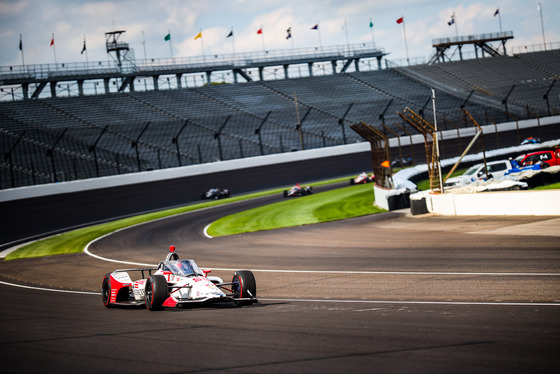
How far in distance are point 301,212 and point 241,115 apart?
98.9 ft

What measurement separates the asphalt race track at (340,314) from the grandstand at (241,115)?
25.4 metres

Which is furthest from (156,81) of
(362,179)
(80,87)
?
(362,179)

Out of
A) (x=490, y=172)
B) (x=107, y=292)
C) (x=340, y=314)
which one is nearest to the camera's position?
(x=340, y=314)

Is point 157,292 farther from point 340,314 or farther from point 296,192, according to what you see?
point 296,192

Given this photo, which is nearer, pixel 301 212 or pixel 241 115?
pixel 301 212

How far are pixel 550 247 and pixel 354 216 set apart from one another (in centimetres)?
1384

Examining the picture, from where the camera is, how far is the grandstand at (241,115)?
150 ft

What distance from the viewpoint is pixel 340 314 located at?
9609 mm

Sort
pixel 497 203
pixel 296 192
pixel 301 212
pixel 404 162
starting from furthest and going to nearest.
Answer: pixel 404 162 < pixel 296 192 < pixel 301 212 < pixel 497 203

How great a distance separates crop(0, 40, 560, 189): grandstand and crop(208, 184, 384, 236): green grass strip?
1160 cm

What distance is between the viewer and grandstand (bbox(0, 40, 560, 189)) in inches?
1800

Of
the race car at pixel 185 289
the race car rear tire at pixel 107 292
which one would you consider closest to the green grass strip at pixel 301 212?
the race car rear tire at pixel 107 292

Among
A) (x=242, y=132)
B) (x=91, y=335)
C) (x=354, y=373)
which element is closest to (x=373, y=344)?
(x=354, y=373)

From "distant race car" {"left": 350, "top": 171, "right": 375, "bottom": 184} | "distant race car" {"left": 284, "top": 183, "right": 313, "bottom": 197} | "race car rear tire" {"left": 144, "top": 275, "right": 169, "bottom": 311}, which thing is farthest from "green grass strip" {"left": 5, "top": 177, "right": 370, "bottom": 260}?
"race car rear tire" {"left": 144, "top": 275, "right": 169, "bottom": 311}
